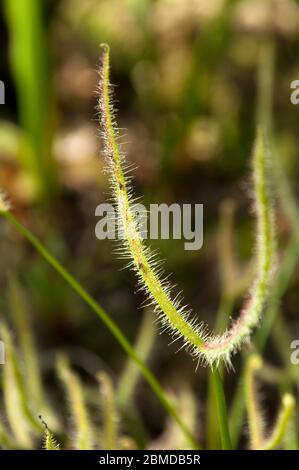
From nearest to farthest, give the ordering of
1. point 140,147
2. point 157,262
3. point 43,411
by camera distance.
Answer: point 157,262 → point 43,411 → point 140,147

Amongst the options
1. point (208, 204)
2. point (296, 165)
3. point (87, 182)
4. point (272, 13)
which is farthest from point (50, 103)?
point (272, 13)

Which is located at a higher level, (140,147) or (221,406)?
(140,147)

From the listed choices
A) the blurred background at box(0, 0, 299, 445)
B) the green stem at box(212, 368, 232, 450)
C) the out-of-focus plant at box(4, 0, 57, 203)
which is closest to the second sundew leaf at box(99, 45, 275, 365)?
the green stem at box(212, 368, 232, 450)

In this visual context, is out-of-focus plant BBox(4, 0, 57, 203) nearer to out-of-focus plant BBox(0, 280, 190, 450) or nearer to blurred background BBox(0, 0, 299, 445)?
blurred background BBox(0, 0, 299, 445)

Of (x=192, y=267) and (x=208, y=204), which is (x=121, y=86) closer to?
(x=208, y=204)

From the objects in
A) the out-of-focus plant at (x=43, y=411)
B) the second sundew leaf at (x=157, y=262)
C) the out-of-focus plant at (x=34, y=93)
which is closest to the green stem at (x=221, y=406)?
the second sundew leaf at (x=157, y=262)

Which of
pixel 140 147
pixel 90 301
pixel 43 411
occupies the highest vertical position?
pixel 140 147

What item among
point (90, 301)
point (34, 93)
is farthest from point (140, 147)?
point (90, 301)

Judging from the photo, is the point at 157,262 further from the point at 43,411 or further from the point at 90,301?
the point at 43,411

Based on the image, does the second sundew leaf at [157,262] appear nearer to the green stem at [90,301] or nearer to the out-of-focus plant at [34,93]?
the green stem at [90,301]
